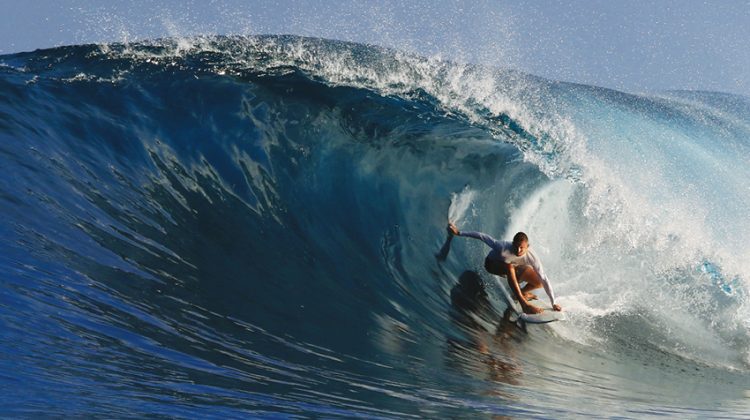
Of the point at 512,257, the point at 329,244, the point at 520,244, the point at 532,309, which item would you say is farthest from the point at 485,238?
the point at 329,244

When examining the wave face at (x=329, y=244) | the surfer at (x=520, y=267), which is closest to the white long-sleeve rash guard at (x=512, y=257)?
the surfer at (x=520, y=267)

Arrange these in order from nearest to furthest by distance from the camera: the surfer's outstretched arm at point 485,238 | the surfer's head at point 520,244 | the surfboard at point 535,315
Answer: the surfer's head at point 520,244 → the surfboard at point 535,315 → the surfer's outstretched arm at point 485,238

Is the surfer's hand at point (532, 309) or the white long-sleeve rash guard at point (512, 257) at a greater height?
the white long-sleeve rash guard at point (512, 257)

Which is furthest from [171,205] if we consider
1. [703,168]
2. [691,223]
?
[703,168]

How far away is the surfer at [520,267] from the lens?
23.5 feet

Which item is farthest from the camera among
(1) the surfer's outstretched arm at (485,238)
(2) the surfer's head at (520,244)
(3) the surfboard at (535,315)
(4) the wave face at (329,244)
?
(1) the surfer's outstretched arm at (485,238)

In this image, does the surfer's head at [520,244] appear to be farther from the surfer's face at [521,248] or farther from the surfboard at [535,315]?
the surfboard at [535,315]

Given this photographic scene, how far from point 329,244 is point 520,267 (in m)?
1.95

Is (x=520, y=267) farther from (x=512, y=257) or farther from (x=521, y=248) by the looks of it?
(x=521, y=248)

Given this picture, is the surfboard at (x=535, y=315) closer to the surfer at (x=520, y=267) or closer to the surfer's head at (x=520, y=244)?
the surfer at (x=520, y=267)

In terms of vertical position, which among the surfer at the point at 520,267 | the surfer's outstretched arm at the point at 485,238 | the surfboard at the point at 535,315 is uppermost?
the surfer's outstretched arm at the point at 485,238

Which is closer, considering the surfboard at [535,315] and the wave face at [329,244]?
the wave face at [329,244]

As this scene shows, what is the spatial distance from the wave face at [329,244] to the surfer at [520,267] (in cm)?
31

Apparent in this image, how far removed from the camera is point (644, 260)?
9.20 metres
